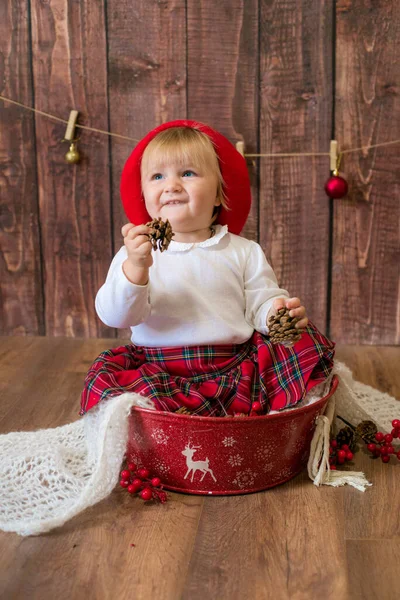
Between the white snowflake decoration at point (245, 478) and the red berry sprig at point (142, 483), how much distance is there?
11cm

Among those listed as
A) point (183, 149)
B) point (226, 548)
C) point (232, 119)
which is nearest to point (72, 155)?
point (232, 119)

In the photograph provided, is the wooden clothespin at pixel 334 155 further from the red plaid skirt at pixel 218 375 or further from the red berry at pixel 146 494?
the red berry at pixel 146 494

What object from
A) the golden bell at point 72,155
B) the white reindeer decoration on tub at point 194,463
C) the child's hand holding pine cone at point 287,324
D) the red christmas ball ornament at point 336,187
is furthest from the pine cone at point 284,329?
the golden bell at point 72,155

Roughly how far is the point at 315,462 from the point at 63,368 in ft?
2.55

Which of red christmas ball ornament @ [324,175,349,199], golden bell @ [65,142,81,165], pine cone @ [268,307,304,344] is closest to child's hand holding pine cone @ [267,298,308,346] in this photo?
pine cone @ [268,307,304,344]

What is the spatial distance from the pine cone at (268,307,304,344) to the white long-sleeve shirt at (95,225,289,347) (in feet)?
0.39

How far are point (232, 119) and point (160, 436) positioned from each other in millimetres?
1019

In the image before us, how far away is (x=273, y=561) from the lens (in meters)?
0.88

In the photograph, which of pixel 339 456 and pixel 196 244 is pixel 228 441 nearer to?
pixel 339 456

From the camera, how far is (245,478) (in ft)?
3.46

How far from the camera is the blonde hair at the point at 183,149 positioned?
1.20m

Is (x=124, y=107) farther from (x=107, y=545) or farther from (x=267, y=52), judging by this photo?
(x=107, y=545)

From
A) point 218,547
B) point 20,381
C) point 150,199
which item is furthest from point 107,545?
point 20,381

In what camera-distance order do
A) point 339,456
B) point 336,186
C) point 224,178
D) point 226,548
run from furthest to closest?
point 336,186 < point 224,178 < point 339,456 < point 226,548
